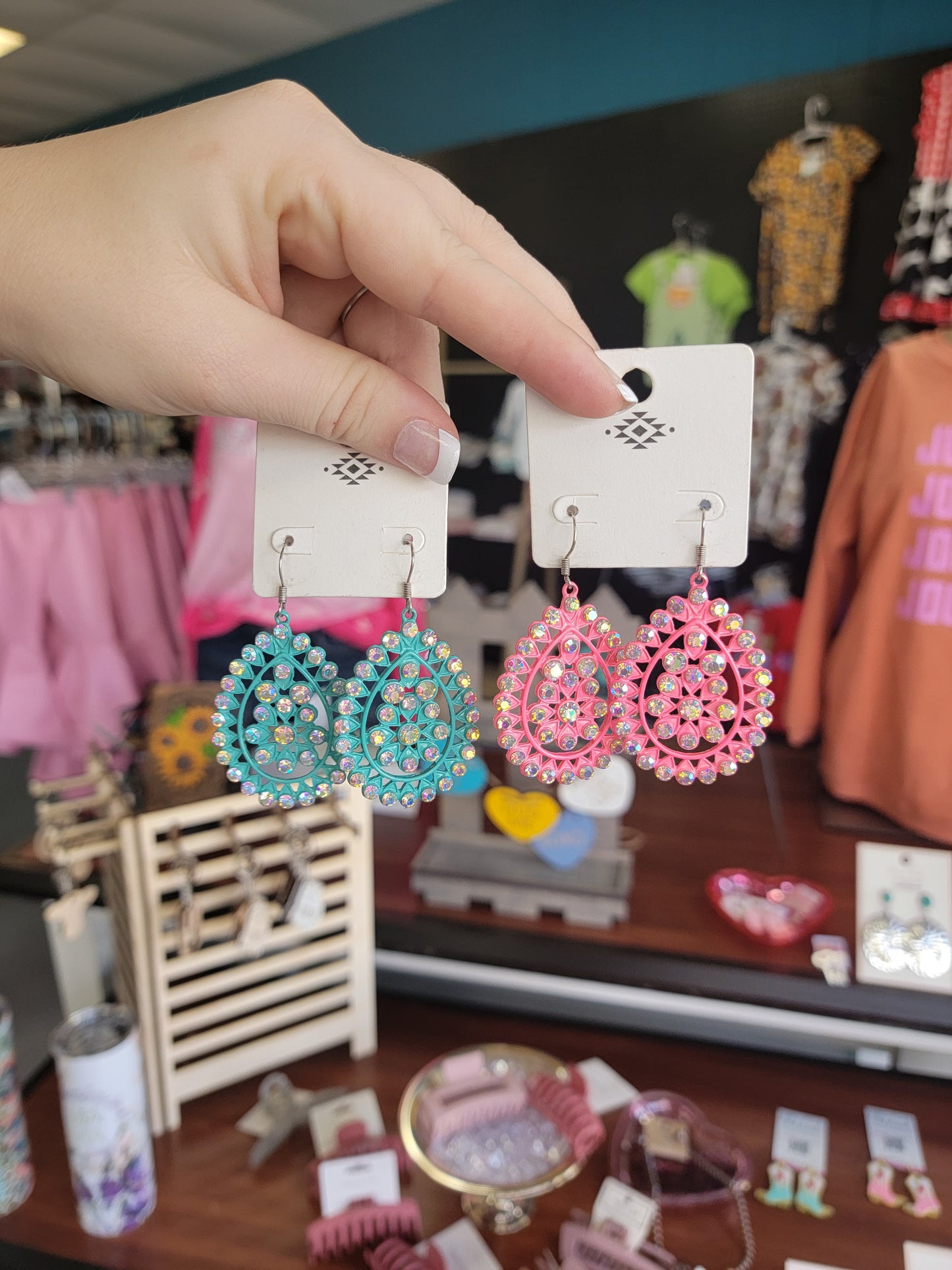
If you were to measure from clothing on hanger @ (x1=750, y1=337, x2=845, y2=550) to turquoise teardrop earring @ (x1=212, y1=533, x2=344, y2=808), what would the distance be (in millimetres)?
1121

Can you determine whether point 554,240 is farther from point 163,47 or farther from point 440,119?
point 163,47

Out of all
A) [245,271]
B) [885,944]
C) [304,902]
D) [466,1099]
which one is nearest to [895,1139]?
[885,944]

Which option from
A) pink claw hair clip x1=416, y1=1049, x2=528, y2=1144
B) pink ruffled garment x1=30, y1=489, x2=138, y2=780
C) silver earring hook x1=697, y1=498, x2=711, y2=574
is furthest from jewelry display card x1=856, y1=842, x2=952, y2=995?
pink ruffled garment x1=30, y1=489, x2=138, y2=780

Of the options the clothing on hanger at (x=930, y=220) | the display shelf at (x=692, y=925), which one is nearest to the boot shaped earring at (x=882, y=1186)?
the display shelf at (x=692, y=925)

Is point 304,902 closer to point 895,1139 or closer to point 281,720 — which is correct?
point 281,720

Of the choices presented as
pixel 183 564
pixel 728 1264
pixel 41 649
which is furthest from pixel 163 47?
pixel 728 1264

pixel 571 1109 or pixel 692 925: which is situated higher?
pixel 692 925

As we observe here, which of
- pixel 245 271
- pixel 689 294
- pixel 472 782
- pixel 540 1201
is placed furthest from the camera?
pixel 689 294

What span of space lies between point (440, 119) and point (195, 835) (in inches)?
61.0

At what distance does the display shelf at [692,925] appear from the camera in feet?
3.04

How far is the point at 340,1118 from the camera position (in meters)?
1.04

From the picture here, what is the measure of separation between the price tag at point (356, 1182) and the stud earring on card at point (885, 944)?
59cm

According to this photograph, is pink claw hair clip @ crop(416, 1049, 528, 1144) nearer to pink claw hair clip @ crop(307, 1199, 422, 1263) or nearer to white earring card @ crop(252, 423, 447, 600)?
pink claw hair clip @ crop(307, 1199, 422, 1263)

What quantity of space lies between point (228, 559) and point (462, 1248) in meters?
1.13
